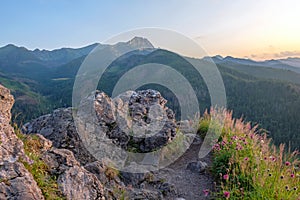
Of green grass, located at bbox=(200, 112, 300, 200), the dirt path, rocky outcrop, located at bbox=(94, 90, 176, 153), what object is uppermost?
rocky outcrop, located at bbox=(94, 90, 176, 153)

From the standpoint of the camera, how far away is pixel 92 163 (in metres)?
6.62

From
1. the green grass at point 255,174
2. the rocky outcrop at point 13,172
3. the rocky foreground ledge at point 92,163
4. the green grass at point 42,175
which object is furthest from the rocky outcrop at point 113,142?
the green grass at point 255,174

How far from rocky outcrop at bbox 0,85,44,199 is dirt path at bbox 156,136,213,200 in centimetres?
391

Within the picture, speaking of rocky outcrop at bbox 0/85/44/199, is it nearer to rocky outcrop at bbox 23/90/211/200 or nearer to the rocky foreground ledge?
the rocky foreground ledge

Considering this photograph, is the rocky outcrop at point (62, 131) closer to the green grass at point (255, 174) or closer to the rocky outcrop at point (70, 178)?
the rocky outcrop at point (70, 178)

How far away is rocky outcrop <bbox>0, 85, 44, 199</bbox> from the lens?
363 cm

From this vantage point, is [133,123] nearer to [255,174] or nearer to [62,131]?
[62,131]

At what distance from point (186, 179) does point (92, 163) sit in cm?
296

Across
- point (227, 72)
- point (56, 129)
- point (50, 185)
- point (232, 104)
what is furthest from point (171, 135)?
point (227, 72)

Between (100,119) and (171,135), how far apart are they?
263 cm

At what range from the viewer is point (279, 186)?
18.6ft

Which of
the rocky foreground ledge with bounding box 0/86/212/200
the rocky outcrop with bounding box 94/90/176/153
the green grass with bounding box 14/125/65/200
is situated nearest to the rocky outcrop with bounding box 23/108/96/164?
the rocky foreground ledge with bounding box 0/86/212/200

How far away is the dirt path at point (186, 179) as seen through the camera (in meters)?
7.21

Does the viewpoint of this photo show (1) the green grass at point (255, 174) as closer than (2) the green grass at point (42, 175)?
No
